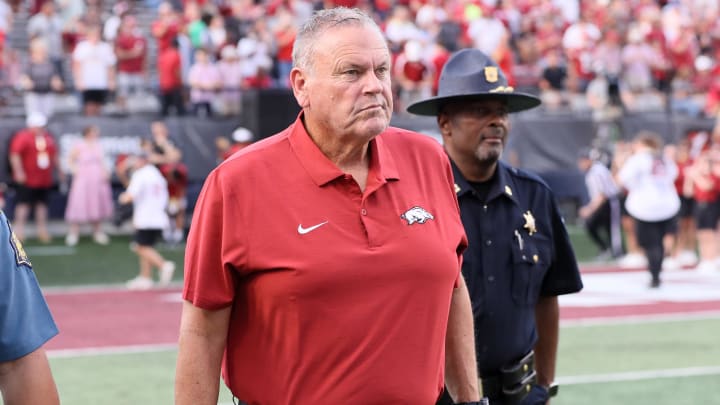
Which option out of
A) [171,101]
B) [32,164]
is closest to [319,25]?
[32,164]

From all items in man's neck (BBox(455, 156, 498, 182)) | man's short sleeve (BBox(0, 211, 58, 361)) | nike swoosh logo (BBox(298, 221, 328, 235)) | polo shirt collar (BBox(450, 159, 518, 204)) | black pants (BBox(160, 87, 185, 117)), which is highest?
nike swoosh logo (BBox(298, 221, 328, 235))

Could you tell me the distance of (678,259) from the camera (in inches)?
757

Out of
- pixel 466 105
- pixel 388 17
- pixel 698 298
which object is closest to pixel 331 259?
pixel 466 105

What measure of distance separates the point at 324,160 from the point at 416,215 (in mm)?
285

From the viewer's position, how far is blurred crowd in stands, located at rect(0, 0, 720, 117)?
22.2 meters

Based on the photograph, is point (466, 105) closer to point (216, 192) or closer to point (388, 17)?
point (216, 192)

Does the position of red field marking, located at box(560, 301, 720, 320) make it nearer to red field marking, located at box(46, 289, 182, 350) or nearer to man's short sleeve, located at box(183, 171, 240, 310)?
red field marking, located at box(46, 289, 182, 350)

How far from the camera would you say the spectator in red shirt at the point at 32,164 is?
2055 cm

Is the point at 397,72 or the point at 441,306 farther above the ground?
the point at 441,306

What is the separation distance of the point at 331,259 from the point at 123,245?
18.2 meters

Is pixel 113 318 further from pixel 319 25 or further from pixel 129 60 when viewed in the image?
pixel 319 25

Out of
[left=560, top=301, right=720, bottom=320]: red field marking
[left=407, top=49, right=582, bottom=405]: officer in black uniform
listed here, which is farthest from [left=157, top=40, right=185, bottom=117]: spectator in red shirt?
[left=407, top=49, right=582, bottom=405]: officer in black uniform

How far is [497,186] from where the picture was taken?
506 centimetres

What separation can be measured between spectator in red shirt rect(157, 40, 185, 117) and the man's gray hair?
62.1ft
